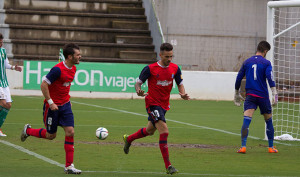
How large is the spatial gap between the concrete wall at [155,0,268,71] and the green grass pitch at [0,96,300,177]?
1119 centimetres

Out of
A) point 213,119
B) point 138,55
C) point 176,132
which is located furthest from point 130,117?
point 138,55

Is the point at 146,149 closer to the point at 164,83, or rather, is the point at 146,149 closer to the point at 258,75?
the point at 258,75

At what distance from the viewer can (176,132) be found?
14.7 meters

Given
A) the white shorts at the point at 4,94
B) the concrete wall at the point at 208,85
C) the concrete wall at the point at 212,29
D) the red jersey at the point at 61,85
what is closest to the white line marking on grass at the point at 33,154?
the red jersey at the point at 61,85

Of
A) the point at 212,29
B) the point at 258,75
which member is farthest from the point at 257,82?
the point at 212,29

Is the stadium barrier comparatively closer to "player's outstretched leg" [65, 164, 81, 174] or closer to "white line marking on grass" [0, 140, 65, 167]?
"white line marking on grass" [0, 140, 65, 167]

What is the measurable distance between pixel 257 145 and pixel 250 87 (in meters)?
1.59

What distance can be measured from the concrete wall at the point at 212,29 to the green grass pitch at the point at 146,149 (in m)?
11.2

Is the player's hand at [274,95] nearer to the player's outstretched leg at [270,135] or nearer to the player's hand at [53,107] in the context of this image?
the player's outstretched leg at [270,135]

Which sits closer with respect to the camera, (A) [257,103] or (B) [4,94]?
(A) [257,103]

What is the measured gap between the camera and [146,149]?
11.6 meters

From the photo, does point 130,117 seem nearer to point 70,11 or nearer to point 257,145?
point 257,145

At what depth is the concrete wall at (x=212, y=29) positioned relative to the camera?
30.7m

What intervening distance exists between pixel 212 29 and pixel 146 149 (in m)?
21.8
